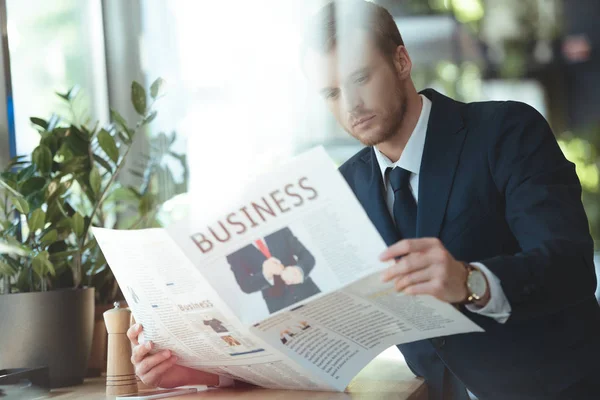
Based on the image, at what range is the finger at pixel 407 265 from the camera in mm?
795

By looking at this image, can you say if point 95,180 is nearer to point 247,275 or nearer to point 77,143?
point 77,143

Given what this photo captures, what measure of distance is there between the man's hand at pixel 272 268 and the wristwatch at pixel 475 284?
229 mm

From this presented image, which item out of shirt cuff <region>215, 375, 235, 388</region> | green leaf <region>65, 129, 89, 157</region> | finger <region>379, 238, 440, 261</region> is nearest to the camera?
finger <region>379, 238, 440, 261</region>

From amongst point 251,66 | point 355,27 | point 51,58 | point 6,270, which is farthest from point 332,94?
point 51,58

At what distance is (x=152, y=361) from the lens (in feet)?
3.57

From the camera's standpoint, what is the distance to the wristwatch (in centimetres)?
86

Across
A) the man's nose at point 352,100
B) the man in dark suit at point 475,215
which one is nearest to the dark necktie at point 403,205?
the man in dark suit at point 475,215

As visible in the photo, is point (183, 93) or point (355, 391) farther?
point (183, 93)

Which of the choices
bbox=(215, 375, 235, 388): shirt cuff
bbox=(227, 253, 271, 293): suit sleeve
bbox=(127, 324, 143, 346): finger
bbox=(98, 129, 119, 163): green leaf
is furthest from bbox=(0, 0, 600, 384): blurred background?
bbox=(215, 375, 235, 388): shirt cuff

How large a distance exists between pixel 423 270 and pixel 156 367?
1.64 ft

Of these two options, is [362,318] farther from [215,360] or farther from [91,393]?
[91,393]

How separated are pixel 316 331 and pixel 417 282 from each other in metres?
0.19

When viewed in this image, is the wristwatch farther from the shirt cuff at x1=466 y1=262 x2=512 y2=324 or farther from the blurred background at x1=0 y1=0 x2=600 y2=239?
the blurred background at x1=0 y1=0 x2=600 y2=239

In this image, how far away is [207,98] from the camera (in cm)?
220
